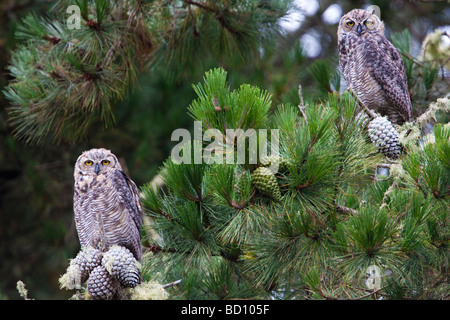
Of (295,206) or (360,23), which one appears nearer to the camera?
(295,206)

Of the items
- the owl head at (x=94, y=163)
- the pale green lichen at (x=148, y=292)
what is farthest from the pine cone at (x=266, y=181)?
the owl head at (x=94, y=163)

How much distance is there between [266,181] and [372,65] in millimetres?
1462

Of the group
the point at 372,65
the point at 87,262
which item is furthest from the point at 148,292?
the point at 372,65

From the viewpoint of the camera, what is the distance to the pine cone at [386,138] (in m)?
2.71

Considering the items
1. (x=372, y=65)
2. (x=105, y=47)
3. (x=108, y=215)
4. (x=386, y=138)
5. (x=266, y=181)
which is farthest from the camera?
(x=105, y=47)

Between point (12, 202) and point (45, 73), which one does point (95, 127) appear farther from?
point (45, 73)

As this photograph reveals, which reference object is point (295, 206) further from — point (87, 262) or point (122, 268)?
point (87, 262)

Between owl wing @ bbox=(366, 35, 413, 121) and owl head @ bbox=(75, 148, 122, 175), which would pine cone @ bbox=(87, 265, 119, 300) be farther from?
owl wing @ bbox=(366, 35, 413, 121)

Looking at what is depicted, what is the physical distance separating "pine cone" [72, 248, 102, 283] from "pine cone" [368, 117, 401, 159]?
1.31 m

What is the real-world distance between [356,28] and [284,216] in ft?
5.06

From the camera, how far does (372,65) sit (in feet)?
11.5

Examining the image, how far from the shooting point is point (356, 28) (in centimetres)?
354

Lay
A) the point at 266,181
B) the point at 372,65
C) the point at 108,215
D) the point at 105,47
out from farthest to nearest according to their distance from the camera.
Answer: the point at 105,47, the point at 372,65, the point at 108,215, the point at 266,181
